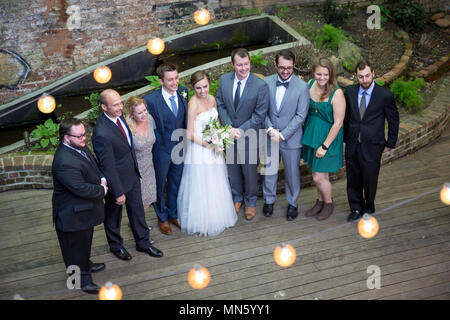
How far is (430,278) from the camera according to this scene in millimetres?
4508

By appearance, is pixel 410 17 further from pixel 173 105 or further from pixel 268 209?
pixel 173 105

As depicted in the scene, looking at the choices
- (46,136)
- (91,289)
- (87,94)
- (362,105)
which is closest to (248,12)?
(87,94)

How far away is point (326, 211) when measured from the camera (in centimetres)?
536

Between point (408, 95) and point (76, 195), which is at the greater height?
point (408, 95)

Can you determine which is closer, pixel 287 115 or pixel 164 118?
pixel 164 118

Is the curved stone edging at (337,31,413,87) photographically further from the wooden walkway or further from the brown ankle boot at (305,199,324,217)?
the brown ankle boot at (305,199,324,217)

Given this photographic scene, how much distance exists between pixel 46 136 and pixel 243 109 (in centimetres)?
277

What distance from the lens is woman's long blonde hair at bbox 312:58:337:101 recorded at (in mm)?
4633

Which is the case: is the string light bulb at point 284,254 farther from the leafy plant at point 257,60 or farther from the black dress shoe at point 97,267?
the leafy plant at point 257,60

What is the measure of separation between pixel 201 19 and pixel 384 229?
318 cm

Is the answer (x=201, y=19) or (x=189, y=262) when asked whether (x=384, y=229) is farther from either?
(x=201, y=19)

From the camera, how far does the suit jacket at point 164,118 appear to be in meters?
4.75
